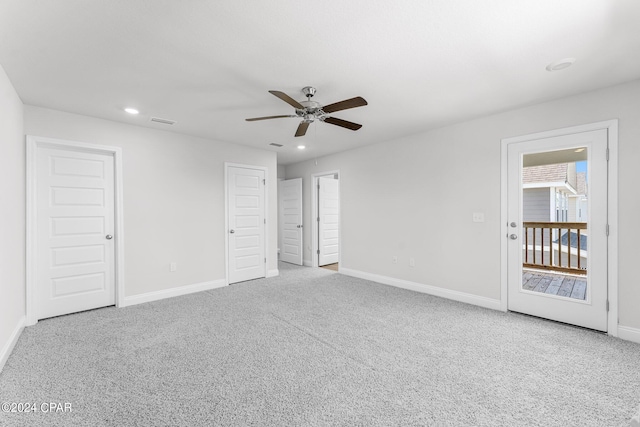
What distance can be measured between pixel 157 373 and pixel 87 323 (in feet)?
5.46

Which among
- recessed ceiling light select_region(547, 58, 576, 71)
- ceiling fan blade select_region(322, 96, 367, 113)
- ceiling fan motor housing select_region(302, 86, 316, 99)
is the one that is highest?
recessed ceiling light select_region(547, 58, 576, 71)

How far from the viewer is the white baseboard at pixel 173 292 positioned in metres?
3.82

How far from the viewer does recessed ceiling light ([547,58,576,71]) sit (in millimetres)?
2285

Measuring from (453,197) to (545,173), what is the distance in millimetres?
1044

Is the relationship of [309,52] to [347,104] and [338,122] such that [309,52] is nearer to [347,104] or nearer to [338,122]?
[347,104]

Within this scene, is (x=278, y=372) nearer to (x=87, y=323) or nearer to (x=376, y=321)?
(x=376, y=321)

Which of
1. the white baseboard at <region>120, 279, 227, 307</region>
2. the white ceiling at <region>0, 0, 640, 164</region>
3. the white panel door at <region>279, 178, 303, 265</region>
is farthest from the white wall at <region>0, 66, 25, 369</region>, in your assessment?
the white panel door at <region>279, 178, 303, 265</region>

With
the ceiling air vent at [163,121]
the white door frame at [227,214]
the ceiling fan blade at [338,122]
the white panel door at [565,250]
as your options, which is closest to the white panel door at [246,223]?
the white door frame at [227,214]

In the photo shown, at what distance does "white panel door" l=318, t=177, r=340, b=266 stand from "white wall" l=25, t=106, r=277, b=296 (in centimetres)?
209

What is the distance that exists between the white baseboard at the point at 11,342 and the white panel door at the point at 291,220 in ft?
14.5

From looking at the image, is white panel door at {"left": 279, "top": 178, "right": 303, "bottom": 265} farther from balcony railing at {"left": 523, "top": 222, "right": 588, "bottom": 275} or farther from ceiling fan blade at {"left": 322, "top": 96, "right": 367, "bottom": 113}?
balcony railing at {"left": 523, "top": 222, "right": 588, "bottom": 275}

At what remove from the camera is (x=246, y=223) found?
5117mm

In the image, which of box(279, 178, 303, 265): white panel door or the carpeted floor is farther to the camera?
box(279, 178, 303, 265): white panel door

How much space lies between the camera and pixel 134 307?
3.71m
